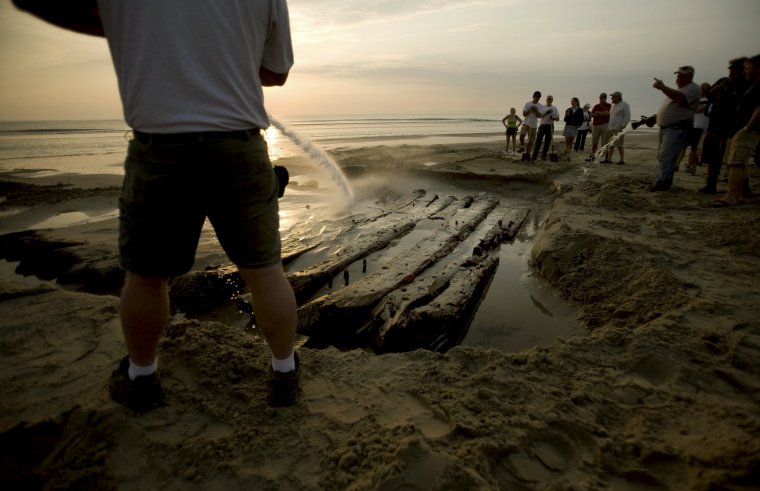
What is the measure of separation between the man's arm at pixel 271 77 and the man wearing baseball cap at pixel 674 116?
700 centimetres

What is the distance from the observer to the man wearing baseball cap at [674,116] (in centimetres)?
626

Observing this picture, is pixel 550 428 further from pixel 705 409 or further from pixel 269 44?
pixel 269 44

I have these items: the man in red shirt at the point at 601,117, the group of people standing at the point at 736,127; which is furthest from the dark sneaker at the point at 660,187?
the man in red shirt at the point at 601,117

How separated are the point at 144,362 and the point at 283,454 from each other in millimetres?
823

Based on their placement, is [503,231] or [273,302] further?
[503,231]

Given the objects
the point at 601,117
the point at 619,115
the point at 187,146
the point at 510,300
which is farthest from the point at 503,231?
the point at 601,117

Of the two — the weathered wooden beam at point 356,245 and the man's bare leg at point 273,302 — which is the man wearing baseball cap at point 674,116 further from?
the man's bare leg at point 273,302

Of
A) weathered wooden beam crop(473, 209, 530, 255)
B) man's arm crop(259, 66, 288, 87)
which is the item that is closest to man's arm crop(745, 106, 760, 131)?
weathered wooden beam crop(473, 209, 530, 255)

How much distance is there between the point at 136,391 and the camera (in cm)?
185

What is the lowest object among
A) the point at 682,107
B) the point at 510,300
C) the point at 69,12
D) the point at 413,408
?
the point at 510,300

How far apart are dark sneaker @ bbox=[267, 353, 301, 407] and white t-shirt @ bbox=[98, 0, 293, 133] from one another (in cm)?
120

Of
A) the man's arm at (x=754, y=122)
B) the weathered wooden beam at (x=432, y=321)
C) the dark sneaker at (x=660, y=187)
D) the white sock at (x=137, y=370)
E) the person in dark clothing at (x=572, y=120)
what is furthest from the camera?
the person in dark clothing at (x=572, y=120)

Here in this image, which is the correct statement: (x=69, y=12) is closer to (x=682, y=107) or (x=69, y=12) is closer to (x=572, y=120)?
(x=682, y=107)

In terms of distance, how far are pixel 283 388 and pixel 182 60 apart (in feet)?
5.04
